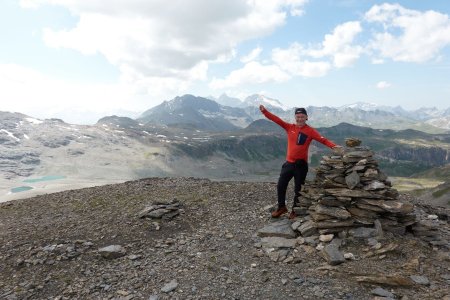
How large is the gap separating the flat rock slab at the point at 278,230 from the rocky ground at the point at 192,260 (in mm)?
481

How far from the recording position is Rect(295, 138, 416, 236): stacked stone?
14289 millimetres

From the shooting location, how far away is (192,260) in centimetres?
1397

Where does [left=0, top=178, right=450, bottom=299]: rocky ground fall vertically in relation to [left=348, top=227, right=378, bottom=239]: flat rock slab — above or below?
below

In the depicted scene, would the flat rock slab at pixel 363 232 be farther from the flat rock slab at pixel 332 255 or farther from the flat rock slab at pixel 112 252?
the flat rock slab at pixel 112 252

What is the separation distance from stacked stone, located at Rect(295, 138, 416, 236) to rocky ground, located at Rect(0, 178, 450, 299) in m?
0.66

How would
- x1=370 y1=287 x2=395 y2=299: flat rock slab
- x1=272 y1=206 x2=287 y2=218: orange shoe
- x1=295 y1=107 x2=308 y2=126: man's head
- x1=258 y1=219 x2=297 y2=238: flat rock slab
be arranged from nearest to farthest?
x1=370 y1=287 x2=395 y2=299: flat rock slab
x1=258 y1=219 x2=297 y2=238: flat rock slab
x1=295 y1=107 x2=308 y2=126: man's head
x1=272 y1=206 x2=287 y2=218: orange shoe

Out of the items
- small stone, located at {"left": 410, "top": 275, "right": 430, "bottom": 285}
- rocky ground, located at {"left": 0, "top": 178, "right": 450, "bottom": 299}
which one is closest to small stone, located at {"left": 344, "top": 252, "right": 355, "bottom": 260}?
rocky ground, located at {"left": 0, "top": 178, "right": 450, "bottom": 299}

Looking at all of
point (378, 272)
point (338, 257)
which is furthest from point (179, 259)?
point (378, 272)

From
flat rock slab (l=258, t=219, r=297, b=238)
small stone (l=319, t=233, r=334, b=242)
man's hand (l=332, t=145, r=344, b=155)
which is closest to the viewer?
small stone (l=319, t=233, r=334, b=242)

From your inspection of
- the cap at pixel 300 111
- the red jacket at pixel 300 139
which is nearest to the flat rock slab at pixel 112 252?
the red jacket at pixel 300 139

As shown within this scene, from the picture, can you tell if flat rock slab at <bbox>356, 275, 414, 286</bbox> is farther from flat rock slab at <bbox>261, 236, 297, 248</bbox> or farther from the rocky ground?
flat rock slab at <bbox>261, 236, 297, 248</bbox>

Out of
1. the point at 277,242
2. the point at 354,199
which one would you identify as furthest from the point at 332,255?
the point at 354,199

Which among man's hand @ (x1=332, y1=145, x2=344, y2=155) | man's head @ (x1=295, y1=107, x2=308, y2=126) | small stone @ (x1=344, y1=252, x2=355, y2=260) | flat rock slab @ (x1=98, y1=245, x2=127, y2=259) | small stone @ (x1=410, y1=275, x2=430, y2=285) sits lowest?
flat rock slab @ (x1=98, y1=245, x2=127, y2=259)

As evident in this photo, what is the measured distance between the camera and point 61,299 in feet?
39.5
